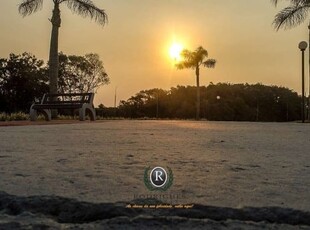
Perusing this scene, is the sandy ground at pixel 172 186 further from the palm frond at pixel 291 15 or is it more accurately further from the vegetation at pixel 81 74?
the vegetation at pixel 81 74

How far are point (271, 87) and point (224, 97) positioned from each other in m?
6.68

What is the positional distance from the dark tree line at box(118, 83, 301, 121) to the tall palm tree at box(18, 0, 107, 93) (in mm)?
18104

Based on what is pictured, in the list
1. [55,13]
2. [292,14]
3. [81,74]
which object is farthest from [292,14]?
[81,74]

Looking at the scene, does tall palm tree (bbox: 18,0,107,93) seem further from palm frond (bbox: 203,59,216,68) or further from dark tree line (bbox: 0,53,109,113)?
palm frond (bbox: 203,59,216,68)

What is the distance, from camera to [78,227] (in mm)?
1677

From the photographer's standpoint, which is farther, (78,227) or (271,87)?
(271,87)

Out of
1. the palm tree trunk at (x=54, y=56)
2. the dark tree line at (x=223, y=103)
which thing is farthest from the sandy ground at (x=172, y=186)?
the dark tree line at (x=223, y=103)

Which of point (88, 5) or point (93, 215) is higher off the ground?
point (88, 5)

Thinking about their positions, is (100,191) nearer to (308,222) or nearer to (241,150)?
(308,222)

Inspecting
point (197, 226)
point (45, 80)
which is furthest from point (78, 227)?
point (45, 80)

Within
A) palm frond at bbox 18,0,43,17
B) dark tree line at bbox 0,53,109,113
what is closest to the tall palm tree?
palm frond at bbox 18,0,43,17

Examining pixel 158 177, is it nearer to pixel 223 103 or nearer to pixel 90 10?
pixel 90 10

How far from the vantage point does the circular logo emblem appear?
2.32 m

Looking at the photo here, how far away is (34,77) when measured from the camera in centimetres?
3052
